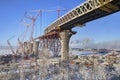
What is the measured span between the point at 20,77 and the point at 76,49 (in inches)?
4912

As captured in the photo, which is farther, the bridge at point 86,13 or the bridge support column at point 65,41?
the bridge support column at point 65,41

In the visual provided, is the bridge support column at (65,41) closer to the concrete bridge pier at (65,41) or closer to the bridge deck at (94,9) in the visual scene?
the concrete bridge pier at (65,41)

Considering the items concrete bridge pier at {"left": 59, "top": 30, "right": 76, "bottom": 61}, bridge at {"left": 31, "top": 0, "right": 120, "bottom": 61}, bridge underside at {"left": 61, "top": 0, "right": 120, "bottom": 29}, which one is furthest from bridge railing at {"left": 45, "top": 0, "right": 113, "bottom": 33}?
concrete bridge pier at {"left": 59, "top": 30, "right": 76, "bottom": 61}

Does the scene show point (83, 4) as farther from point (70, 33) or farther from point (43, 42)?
point (43, 42)

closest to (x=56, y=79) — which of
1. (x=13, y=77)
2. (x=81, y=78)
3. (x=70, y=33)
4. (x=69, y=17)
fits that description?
(x=81, y=78)

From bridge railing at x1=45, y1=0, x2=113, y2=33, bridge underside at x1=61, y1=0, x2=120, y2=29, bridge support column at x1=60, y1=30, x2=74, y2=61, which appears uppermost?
bridge railing at x1=45, y1=0, x2=113, y2=33

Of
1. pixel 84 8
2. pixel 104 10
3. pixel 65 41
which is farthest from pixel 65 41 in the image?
pixel 104 10

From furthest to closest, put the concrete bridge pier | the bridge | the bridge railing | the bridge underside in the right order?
the concrete bridge pier < the bridge railing < the bridge < the bridge underside

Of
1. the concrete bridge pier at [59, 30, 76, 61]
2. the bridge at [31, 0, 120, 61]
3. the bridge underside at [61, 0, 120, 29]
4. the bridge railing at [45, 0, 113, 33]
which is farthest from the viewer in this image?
the concrete bridge pier at [59, 30, 76, 61]

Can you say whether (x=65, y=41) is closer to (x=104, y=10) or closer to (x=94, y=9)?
(x=94, y=9)

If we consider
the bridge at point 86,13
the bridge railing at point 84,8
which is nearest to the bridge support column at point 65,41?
the bridge at point 86,13

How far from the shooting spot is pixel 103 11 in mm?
37500

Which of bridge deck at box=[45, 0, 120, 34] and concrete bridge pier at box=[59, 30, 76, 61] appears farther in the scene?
concrete bridge pier at box=[59, 30, 76, 61]

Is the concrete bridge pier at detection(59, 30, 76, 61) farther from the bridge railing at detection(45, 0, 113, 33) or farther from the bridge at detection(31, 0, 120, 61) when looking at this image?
the bridge railing at detection(45, 0, 113, 33)
